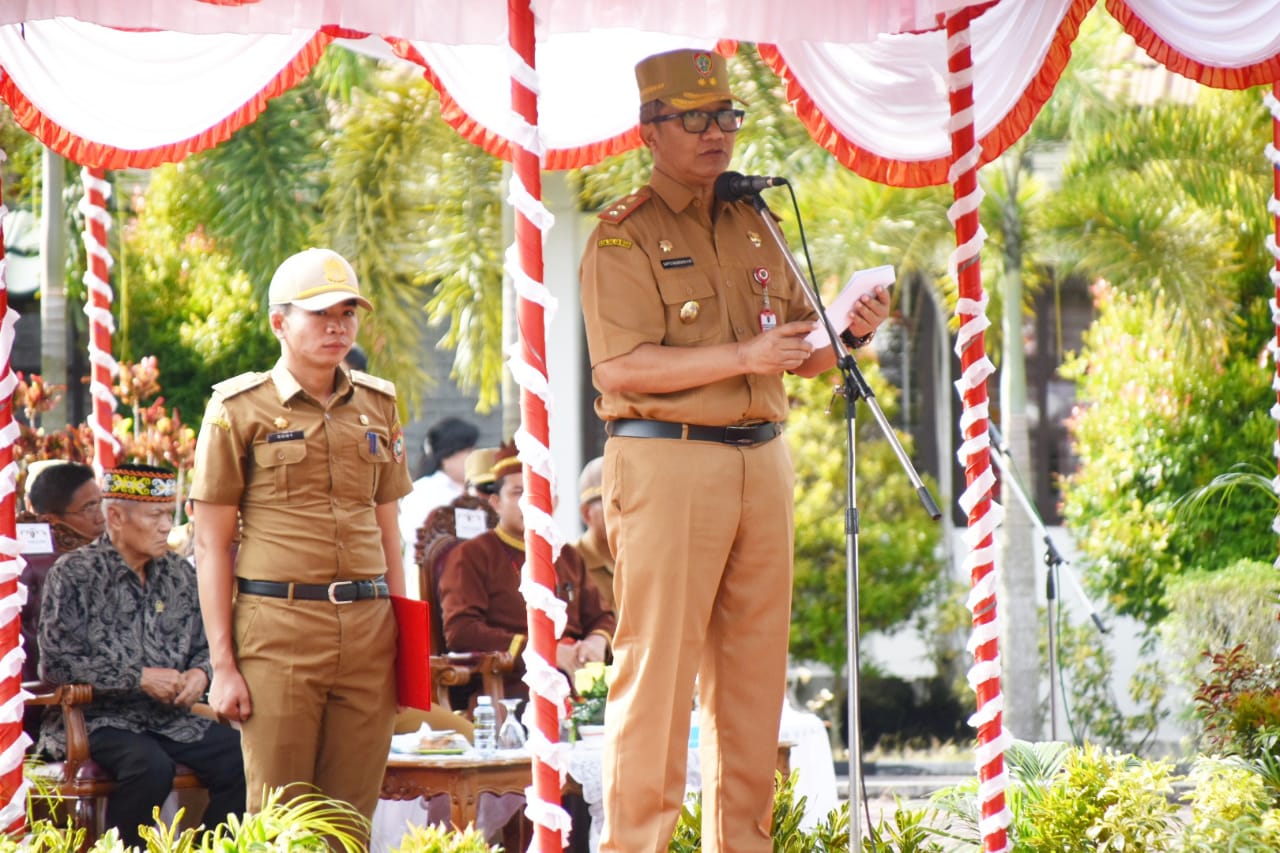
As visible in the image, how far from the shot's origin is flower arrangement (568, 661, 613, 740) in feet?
21.2

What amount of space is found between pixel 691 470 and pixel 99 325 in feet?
12.1

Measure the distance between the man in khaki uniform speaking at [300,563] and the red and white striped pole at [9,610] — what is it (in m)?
0.56

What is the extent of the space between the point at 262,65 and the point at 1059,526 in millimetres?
A: 9463

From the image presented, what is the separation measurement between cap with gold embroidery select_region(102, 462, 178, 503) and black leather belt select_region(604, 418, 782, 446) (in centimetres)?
227

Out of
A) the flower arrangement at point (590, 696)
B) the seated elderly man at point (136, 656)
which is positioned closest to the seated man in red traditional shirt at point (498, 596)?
the flower arrangement at point (590, 696)

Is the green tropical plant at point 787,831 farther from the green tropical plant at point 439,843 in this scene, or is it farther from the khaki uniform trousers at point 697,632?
the green tropical plant at point 439,843

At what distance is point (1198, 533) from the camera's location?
1149 cm

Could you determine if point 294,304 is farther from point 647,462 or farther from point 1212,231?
point 1212,231

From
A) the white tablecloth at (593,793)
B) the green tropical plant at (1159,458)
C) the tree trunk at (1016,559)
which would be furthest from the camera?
the green tropical plant at (1159,458)

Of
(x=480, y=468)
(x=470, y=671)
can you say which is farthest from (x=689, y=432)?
(x=480, y=468)

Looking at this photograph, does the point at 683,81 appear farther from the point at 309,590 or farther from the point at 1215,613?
the point at 1215,613

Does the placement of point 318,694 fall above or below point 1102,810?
above

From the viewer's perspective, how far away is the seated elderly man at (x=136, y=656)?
5828mm

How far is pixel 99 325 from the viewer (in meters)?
7.11
